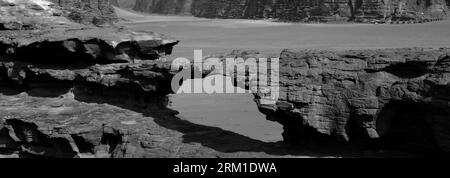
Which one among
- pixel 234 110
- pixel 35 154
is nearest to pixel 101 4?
pixel 234 110

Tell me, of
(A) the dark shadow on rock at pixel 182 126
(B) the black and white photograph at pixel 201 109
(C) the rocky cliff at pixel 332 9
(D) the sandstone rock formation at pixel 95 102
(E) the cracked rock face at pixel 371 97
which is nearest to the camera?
(E) the cracked rock face at pixel 371 97

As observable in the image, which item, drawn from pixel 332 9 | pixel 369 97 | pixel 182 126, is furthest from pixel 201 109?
pixel 332 9

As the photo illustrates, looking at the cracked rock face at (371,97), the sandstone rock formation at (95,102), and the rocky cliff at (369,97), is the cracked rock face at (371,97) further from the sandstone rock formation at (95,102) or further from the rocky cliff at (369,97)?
the sandstone rock formation at (95,102)

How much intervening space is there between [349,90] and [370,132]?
52cm

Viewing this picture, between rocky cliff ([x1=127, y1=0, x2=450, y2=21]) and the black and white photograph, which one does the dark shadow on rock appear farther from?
rocky cliff ([x1=127, y1=0, x2=450, y2=21])

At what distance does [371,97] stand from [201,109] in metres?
6.87

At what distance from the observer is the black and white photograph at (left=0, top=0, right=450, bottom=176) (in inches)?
257

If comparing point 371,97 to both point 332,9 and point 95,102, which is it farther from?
point 332,9

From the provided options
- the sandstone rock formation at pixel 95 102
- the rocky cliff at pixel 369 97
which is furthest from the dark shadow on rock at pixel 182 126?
the rocky cliff at pixel 369 97

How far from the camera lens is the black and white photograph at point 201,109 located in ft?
21.4

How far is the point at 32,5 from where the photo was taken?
11.2m

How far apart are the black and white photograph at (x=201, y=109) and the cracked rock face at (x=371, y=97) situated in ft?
0.04

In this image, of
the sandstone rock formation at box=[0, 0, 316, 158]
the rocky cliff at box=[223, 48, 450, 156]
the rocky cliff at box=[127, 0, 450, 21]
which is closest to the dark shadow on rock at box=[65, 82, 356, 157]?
the sandstone rock formation at box=[0, 0, 316, 158]

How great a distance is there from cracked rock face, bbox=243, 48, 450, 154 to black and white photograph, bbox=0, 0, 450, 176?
0.01 metres
